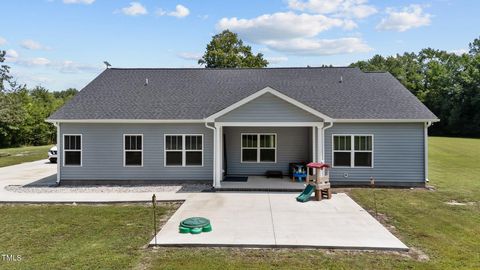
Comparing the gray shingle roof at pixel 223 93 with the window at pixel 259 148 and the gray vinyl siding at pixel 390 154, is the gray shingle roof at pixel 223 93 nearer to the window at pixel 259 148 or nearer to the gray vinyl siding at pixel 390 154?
the gray vinyl siding at pixel 390 154

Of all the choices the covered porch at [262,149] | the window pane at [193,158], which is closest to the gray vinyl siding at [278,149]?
the covered porch at [262,149]

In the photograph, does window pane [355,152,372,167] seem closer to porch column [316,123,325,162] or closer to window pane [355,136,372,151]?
window pane [355,136,372,151]

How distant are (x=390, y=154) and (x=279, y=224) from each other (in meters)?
7.79

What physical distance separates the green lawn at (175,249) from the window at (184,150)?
4.02m

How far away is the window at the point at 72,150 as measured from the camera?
15617 mm

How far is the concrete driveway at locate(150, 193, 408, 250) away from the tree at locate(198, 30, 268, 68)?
106 ft

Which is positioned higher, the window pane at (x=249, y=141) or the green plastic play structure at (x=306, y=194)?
the window pane at (x=249, y=141)

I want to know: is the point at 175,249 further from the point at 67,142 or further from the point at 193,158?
the point at 67,142

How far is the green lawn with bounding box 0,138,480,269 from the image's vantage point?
6.86 meters

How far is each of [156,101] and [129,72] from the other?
373 cm

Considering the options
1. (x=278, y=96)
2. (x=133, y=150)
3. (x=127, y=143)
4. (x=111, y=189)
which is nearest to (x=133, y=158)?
(x=133, y=150)

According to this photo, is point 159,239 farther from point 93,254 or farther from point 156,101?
point 156,101

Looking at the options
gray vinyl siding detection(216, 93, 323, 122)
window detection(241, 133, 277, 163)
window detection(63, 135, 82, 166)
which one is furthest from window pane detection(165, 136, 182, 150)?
window detection(63, 135, 82, 166)

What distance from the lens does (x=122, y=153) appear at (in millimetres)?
15586
